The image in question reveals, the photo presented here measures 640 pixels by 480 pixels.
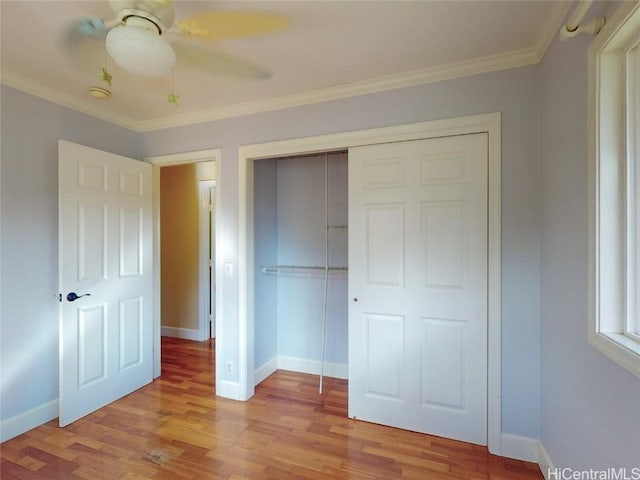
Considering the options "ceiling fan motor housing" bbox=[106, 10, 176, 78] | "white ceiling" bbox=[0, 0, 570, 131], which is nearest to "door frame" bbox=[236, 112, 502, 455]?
"white ceiling" bbox=[0, 0, 570, 131]

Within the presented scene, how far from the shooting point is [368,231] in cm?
233

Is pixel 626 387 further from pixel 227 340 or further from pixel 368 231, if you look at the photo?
pixel 227 340

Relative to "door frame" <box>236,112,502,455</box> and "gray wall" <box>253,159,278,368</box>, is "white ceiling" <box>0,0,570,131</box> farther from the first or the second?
"gray wall" <box>253,159,278,368</box>

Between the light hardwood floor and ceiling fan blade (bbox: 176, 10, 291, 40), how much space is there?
2.24m

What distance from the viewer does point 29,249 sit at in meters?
2.27

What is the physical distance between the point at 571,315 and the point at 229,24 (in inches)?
77.8

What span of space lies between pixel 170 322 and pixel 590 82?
4.75 meters

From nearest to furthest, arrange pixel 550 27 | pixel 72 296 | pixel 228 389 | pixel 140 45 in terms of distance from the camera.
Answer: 1. pixel 140 45
2. pixel 550 27
3. pixel 72 296
4. pixel 228 389

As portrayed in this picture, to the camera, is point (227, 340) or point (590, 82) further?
point (227, 340)

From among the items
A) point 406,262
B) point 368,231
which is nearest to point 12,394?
point 368,231

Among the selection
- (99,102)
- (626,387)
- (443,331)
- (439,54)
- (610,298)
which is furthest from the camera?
(99,102)

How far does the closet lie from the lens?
3.10 meters

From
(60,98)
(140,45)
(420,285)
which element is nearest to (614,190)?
(420,285)

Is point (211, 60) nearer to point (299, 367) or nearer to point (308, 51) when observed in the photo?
point (308, 51)
